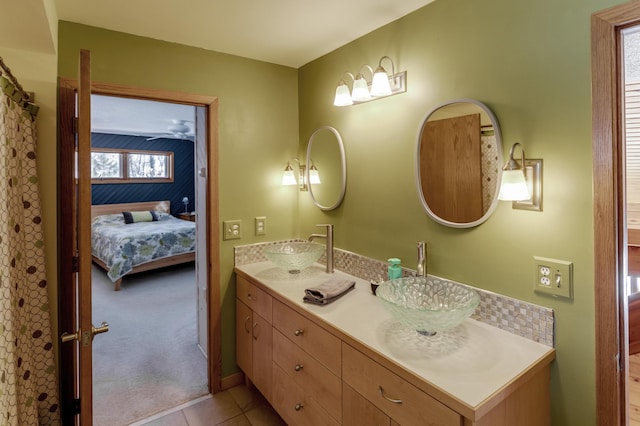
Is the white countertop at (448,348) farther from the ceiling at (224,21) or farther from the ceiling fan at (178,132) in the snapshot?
the ceiling fan at (178,132)

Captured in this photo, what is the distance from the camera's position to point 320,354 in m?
1.52

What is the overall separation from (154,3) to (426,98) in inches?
54.5

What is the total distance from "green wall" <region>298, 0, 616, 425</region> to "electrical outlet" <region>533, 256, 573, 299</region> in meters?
0.02

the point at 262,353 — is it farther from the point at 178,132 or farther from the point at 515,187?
the point at 178,132

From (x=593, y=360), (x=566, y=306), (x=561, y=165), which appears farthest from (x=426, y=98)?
(x=593, y=360)

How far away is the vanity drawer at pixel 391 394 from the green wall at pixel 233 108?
127 centimetres

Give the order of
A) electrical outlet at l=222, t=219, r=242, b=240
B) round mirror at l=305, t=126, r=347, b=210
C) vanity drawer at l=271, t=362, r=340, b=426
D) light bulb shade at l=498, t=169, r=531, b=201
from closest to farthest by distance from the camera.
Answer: light bulb shade at l=498, t=169, r=531, b=201 → vanity drawer at l=271, t=362, r=340, b=426 → round mirror at l=305, t=126, r=347, b=210 → electrical outlet at l=222, t=219, r=242, b=240

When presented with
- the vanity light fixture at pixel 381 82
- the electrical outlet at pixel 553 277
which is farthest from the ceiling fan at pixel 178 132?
the electrical outlet at pixel 553 277

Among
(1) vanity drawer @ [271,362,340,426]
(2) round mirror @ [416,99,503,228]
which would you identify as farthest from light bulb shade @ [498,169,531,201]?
(1) vanity drawer @ [271,362,340,426]

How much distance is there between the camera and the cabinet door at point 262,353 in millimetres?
1948

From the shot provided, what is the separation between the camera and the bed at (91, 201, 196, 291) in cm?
455

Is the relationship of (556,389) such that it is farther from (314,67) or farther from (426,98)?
(314,67)

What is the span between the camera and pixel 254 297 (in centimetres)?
210

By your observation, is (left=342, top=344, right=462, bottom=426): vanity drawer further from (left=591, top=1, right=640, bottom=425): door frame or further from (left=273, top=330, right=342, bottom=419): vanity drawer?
(left=591, top=1, right=640, bottom=425): door frame
